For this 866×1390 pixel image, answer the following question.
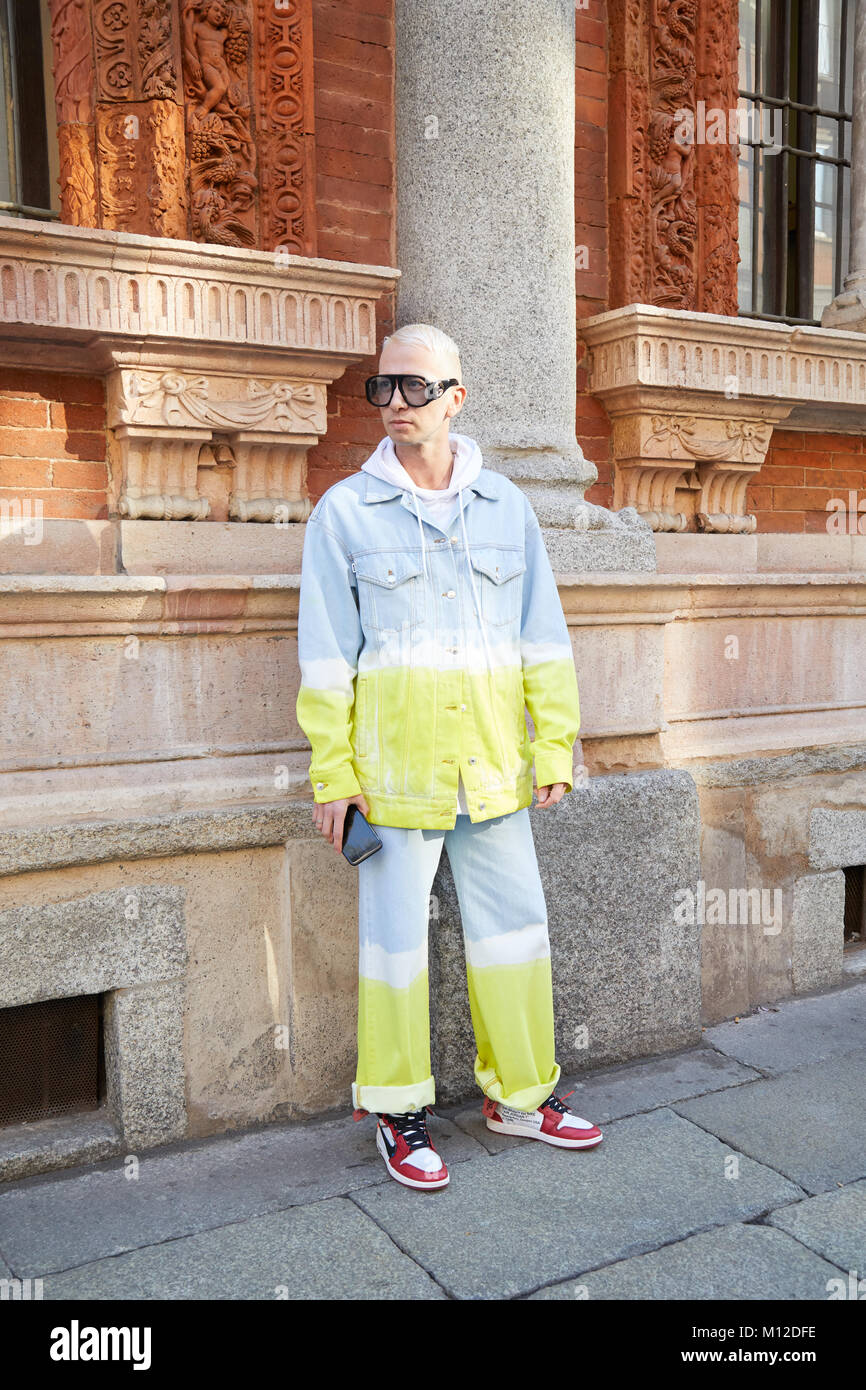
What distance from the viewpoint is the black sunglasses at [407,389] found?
2.74 metres

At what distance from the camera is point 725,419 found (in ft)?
15.1


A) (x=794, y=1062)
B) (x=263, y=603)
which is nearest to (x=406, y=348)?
(x=263, y=603)

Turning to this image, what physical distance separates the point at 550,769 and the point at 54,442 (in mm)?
1743

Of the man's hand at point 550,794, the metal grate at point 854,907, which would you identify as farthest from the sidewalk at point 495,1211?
the metal grate at point 854,907

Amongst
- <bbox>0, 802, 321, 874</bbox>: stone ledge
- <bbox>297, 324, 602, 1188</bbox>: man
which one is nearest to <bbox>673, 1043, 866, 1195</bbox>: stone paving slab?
<bbox>297, 324, 602, 1188</bbox>: man

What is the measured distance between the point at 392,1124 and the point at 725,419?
9.99 ft

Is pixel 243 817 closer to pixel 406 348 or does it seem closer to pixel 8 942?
pixel 8 942

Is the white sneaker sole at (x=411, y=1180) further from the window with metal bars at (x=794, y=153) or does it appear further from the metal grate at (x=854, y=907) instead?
the window with metal bars at (x=794, y=153)

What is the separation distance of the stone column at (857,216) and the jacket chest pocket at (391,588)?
315 centimetres

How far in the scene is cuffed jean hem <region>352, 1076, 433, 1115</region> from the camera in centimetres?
280

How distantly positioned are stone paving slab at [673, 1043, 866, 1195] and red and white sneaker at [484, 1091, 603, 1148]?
0.35 m

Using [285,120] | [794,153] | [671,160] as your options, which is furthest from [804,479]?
[285,120]

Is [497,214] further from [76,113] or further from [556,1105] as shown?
[556,1105]

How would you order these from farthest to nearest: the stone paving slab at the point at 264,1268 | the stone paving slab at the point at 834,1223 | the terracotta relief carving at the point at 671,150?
the terracotta relief carving at the point at 671,150 < the stone paving slab at the point at 834,1223 < the stone paving slab at the point at 264,1268
